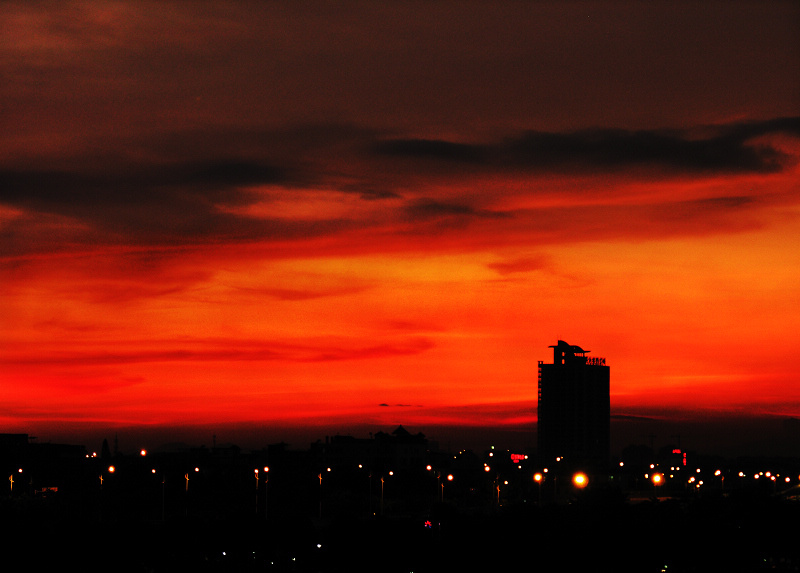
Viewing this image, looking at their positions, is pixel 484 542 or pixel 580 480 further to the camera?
pixel 484 542

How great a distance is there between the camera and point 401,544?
7212cm

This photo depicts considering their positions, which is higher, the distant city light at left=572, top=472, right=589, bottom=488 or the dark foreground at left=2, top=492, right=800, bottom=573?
the distant city light at left=572, top=472, right=589, bottom=488

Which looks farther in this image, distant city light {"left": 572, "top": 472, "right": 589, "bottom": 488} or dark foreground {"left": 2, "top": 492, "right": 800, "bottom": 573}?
dark foreground {"left": 2, "top": 492, "right": 800, "bottom": 573}

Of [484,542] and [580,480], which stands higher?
[580,480]

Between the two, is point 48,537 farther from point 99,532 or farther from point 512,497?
point 512,497

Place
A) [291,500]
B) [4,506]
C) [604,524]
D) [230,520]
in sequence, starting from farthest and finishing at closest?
[291,500] < [4,506] < [230,520] < [604,524]

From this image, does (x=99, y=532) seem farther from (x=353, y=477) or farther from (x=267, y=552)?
(x=353, y=477)

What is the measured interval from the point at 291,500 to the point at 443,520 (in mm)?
85076

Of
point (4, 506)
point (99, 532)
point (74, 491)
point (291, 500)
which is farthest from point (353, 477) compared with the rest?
point (99, 532)

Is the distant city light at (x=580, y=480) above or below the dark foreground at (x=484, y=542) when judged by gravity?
above

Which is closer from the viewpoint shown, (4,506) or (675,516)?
(675,516)

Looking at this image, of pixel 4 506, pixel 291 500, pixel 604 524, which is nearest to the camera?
pixel 604 524

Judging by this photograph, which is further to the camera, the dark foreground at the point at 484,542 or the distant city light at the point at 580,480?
the dark foreground at the point at 484,542

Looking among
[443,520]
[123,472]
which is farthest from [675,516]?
[123,472]
